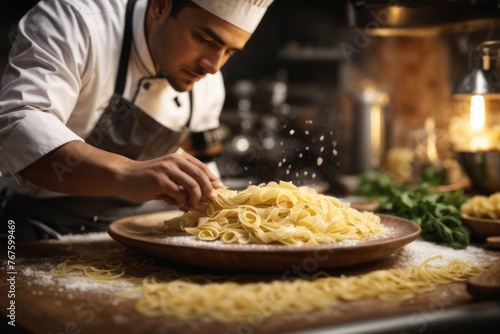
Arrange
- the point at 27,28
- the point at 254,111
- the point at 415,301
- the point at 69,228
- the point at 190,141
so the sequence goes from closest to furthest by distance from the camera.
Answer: the point at 415,301 < the point at 27,28 < the point at 69,228 < the point at 190,141 < the point at 254,111

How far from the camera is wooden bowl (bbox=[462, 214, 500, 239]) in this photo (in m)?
2.08

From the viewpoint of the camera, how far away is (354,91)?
5078 mm

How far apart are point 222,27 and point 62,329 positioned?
48.5 inches

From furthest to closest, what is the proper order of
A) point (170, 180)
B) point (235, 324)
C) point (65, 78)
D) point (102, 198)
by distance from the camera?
point (102, 198) < point (65, 78) < point (170, 180) < point (235, 324)

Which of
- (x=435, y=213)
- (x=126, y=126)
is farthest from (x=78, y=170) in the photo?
(x=435, y=213)

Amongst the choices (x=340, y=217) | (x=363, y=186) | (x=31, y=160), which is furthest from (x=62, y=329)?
(x=363, y=186)

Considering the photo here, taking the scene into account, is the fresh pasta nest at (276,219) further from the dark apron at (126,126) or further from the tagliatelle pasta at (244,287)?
the dark apron at (126,126)

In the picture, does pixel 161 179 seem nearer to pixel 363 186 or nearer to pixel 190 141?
pixel 190 141

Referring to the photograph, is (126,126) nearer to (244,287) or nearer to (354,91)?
(244,287)

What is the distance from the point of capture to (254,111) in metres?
6.37

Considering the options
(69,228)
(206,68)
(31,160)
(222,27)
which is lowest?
(69,228)

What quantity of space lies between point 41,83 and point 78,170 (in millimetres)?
356

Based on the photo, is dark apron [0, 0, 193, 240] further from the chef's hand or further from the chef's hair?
the chef's hand

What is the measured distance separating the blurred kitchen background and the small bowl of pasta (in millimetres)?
562
